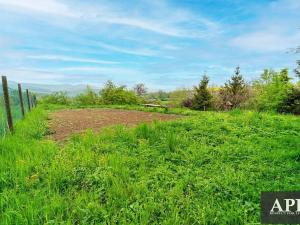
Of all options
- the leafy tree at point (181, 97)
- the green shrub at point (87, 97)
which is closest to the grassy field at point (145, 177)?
the green shrub at point (87, 97)

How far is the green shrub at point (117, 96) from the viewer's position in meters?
22.8

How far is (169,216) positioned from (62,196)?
1.31m

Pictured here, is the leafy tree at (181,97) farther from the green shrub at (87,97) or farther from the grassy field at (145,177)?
the grassy field at (145,177)

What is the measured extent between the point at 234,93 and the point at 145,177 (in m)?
23.3

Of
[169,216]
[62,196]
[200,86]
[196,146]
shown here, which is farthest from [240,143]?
[200,86]

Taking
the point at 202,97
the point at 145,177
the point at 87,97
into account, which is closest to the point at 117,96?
the point at 87,97

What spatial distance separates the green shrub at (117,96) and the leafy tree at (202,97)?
4.84m

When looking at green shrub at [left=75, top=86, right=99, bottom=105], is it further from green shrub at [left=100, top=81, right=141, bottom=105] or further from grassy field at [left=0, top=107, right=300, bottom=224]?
grassy field at [left=0, top=107, right=300, bottom=224]

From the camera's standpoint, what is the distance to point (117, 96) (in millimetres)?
22953

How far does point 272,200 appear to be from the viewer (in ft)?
8.89

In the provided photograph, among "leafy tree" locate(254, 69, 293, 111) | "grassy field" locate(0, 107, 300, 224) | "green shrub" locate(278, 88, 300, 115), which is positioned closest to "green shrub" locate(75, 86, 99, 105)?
"leafy tree" locate(254, 69, 293, 111)

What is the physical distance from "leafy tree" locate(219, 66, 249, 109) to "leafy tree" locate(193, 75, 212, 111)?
1.46m

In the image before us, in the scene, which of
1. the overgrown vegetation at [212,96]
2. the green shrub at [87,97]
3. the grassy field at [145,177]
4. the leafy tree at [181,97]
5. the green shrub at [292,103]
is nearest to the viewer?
the grassy field at [145,177]

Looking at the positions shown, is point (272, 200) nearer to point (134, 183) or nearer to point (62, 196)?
point (134, 183)
